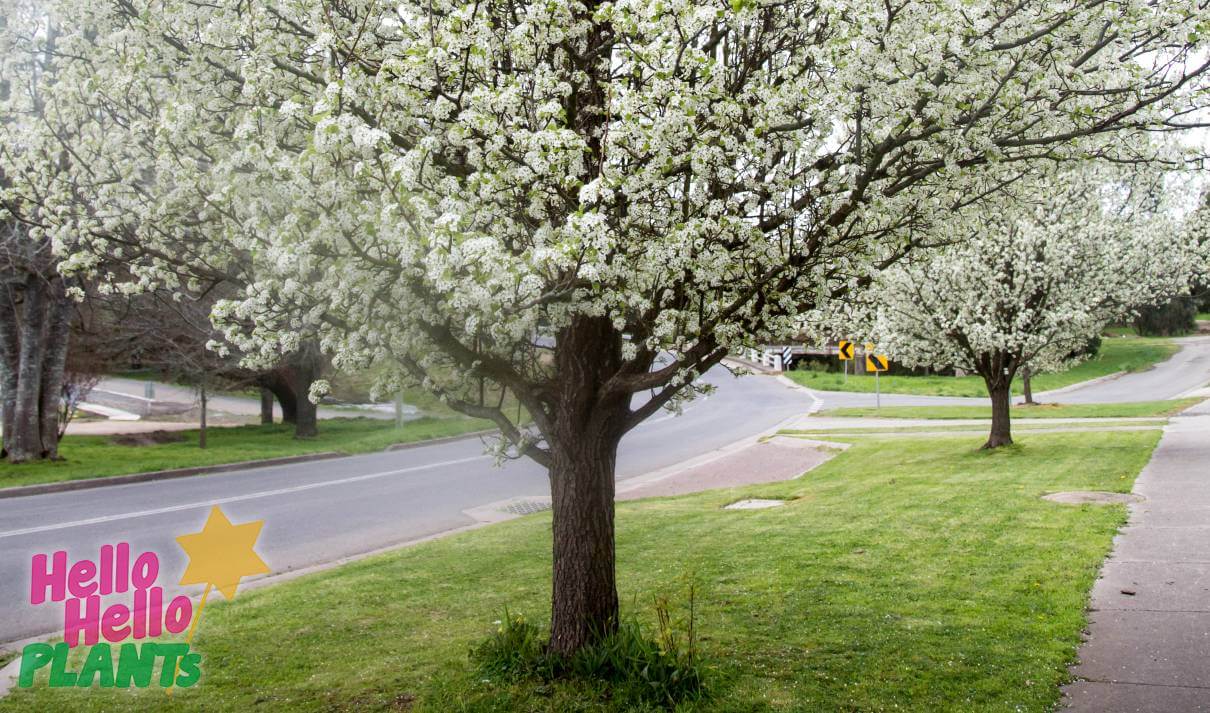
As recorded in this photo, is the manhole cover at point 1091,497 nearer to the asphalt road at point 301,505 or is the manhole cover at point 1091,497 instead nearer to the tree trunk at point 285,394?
the asphalt road at point 301,505

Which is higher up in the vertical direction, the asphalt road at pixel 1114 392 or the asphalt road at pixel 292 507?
the asphalt road at pixel 1114 392

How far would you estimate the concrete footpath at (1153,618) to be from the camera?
219 inches

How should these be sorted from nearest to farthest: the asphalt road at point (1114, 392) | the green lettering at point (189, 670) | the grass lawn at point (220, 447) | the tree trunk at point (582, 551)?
the tree trunk at point (582, 551)
the green lettering at point (189, 670)
the grass lawn at point (220, 447)
the asphalt road at point (1114, 392)

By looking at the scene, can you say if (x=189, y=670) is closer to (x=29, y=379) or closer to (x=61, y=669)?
(x=61, y=669)

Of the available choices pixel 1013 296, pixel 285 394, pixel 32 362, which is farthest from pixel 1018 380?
pixel 32 362

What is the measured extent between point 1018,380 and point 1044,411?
41.0ft

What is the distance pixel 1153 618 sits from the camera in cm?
698

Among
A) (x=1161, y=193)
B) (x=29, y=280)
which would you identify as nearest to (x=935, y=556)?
(x=29, y=280)

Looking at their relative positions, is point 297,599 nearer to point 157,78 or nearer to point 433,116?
point 157,78

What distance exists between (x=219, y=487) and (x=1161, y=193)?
28518mm

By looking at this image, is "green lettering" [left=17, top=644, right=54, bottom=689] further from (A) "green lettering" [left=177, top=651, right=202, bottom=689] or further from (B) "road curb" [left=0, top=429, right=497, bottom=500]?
(B) "road curb" [left=0, top=429, right=497, bottom=500]

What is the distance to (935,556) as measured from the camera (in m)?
9.35

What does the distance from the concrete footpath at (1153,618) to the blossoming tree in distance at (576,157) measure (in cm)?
321

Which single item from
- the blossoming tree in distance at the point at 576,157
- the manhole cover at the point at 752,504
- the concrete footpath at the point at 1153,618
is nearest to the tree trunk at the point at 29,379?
the blossoming tree in distance at the point at 576,157
